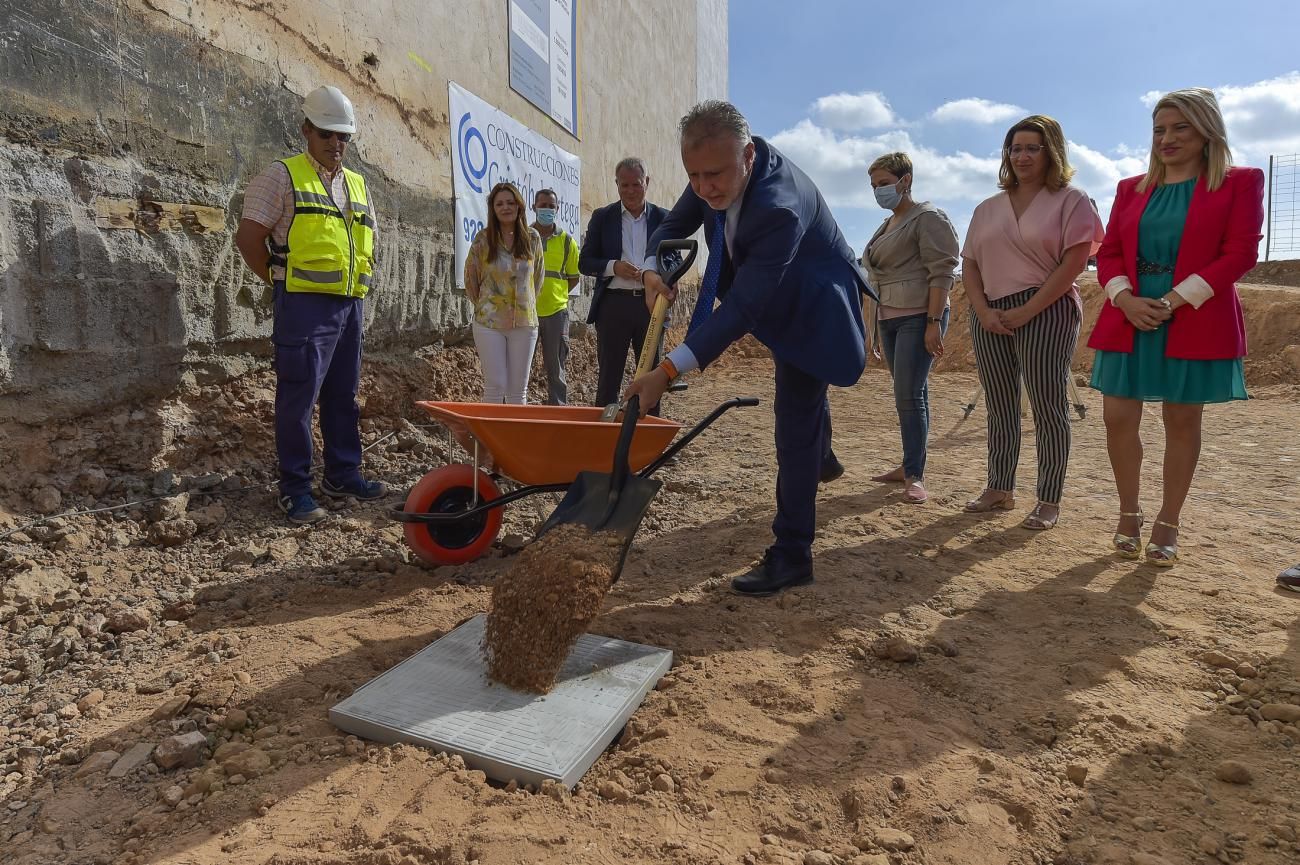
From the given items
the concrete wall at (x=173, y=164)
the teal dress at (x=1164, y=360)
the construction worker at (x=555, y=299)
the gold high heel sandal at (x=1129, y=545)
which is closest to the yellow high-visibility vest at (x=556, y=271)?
the construction worker at (x=555, y=299)

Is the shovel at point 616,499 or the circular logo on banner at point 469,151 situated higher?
the circular logo on banner at point 469,151

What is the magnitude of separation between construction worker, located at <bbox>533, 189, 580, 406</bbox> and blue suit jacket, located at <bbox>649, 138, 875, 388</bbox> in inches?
96.9

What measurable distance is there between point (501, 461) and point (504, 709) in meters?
0.92

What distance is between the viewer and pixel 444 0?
4863mm

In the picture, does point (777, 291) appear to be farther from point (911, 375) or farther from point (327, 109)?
point (327, 109)

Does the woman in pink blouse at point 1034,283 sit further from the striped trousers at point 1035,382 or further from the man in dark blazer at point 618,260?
the man in dark blazer at point 618,260

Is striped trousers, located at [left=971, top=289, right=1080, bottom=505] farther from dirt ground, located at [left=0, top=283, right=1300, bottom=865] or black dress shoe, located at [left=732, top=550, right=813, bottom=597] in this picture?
black dress shoe, located at [left=732, top=550, right=813, bottom=597]

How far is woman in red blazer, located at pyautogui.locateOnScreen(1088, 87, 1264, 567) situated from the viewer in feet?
8.55

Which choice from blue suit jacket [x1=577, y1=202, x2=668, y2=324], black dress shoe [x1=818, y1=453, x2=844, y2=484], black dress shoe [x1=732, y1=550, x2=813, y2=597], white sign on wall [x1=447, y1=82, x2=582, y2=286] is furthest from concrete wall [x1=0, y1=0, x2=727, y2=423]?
black dress shoe [x1=818, y1=453, x2=844, y2=484]

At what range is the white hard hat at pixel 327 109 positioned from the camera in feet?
10.3

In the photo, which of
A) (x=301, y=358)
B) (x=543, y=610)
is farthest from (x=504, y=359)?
(x=543, y=610)

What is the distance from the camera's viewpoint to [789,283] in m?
2.43

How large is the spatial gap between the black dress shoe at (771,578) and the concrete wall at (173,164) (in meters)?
2.39

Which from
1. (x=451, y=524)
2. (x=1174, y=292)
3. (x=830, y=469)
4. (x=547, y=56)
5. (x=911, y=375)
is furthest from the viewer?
(x=547, y=56)
